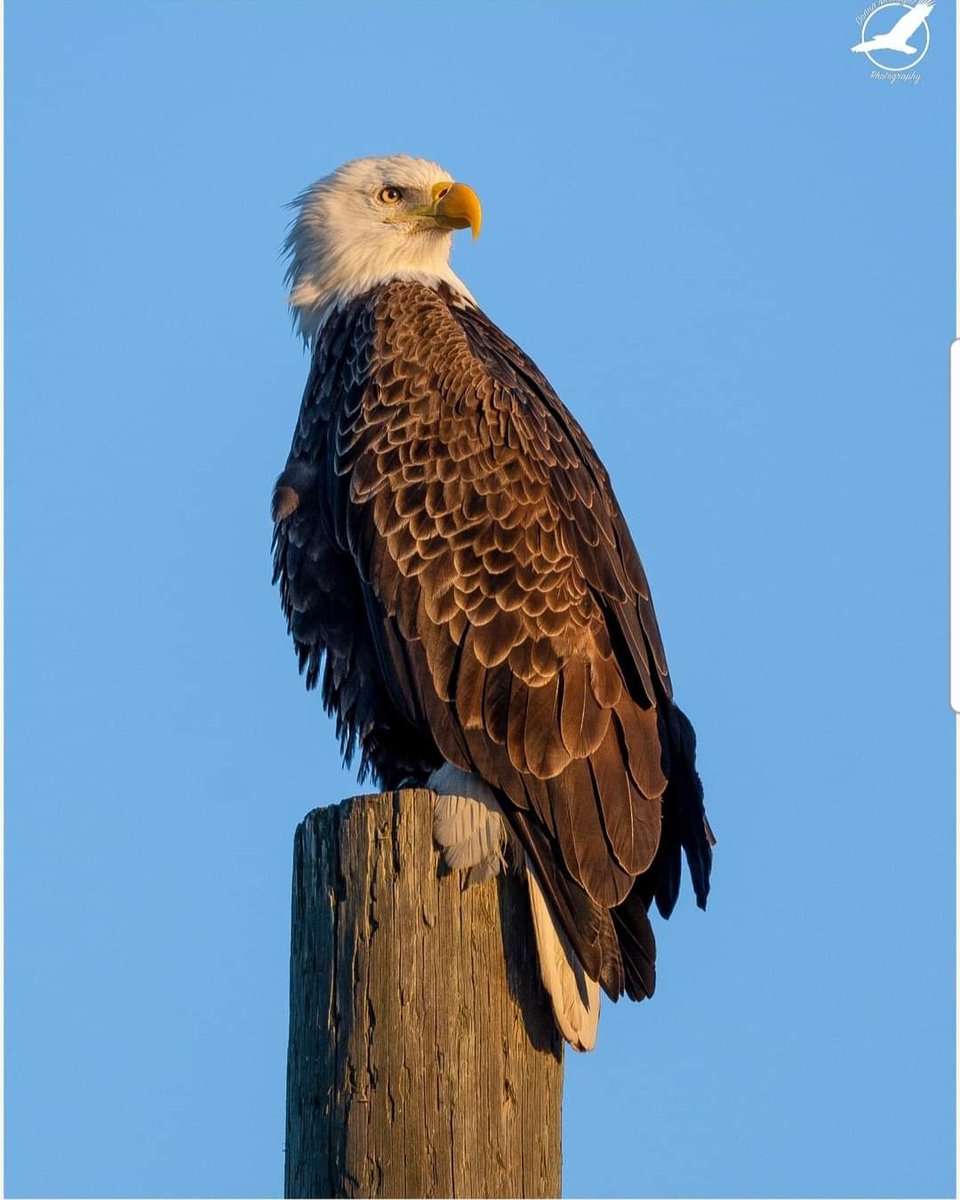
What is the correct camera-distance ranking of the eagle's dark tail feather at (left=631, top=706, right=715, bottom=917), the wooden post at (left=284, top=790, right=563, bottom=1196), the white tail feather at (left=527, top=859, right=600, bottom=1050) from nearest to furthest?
1. the wooden post at (left=284, top=790, right=563, bottom=1196)
2. the white tail feather at (left=527, top=859, right=600, bottom=1050)
3. the eagle's dark tail feather at (left=631, top=706, right=715, bottom=917)

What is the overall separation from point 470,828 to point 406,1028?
70cm

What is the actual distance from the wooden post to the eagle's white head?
3.07 metres

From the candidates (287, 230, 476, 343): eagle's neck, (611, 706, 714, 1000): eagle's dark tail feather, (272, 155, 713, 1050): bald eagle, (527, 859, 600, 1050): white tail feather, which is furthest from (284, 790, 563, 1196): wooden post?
(287, 230, 476, 343): eagle's neck

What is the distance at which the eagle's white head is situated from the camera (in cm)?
759

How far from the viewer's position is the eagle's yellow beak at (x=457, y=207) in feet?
24.9

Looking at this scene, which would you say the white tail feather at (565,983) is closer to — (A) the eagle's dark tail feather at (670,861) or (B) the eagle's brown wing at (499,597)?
(B) the eagle's brown wing at (499,597)

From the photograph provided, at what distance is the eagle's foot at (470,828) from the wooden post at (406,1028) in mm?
51

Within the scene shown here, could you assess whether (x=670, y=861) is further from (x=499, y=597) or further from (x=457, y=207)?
(x=457, y=207)

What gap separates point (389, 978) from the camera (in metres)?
4.70

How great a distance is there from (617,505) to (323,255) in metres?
1.79

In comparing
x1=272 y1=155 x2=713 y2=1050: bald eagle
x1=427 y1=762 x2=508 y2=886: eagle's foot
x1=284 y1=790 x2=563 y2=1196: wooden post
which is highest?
x1=272 y1=155 x2=713 y2=1050: bald eagle

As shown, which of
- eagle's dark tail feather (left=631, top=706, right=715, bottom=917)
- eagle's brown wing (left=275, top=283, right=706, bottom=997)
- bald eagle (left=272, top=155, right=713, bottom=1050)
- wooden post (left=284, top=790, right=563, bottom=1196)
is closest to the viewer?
wooden post (left=284, top=790, right=563, bottom=1196)

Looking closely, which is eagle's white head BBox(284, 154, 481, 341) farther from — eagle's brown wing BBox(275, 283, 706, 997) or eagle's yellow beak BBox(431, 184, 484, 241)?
eagle's brown wing BBox(275, 283, 706, 997)

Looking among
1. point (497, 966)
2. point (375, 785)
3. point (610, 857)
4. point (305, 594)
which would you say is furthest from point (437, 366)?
point (497, 966)
